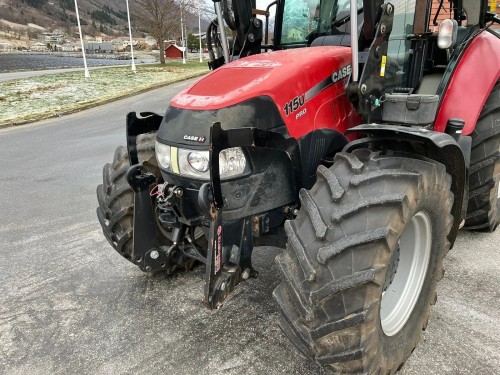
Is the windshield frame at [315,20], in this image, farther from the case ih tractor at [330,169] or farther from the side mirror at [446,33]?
the side mirror at [446,33]

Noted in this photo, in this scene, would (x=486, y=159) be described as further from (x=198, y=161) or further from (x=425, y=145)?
(x=198, y=161)

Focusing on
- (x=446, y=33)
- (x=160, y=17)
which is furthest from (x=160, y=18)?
(x=446, y=33)

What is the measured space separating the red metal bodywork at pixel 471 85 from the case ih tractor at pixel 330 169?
11 mm

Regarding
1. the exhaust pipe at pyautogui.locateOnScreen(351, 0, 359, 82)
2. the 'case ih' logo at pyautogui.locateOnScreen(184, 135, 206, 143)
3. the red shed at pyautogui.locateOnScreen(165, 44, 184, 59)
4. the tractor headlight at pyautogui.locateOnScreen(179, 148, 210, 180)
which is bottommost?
the red shed at pyautogui.locateOnScreen(165, 44, 184, 59)

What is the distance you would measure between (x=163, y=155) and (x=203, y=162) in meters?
0.31

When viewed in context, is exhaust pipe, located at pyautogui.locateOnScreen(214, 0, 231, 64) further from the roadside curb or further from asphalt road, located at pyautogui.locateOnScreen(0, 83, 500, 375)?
the roadside curb

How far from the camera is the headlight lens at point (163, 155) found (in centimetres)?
246

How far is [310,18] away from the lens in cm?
330

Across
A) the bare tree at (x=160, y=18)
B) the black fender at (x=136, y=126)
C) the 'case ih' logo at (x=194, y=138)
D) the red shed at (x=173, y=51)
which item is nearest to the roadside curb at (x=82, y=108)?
the black fender at (x=136, y=126)

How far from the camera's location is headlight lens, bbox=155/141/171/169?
8.08ft

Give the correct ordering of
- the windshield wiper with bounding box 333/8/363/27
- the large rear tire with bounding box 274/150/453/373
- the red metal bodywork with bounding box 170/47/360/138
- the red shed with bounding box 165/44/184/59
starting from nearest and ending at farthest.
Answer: the large rear tire with bounding box 274/150/453/373 → the red metal bodywork with bounding box 170/47/360/138 → the windshield wiper with bounding box 333/8/363/27 → the red shed with bounding box 165/44/184/59

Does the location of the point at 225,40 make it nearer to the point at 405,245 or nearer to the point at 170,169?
the point at 170,169

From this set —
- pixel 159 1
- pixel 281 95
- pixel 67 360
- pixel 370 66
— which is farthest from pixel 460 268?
pixel 159 1

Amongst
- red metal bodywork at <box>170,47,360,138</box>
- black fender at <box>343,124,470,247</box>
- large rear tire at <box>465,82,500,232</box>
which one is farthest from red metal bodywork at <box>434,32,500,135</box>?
red metal bodywork at <box>170,47,360,138</box>
